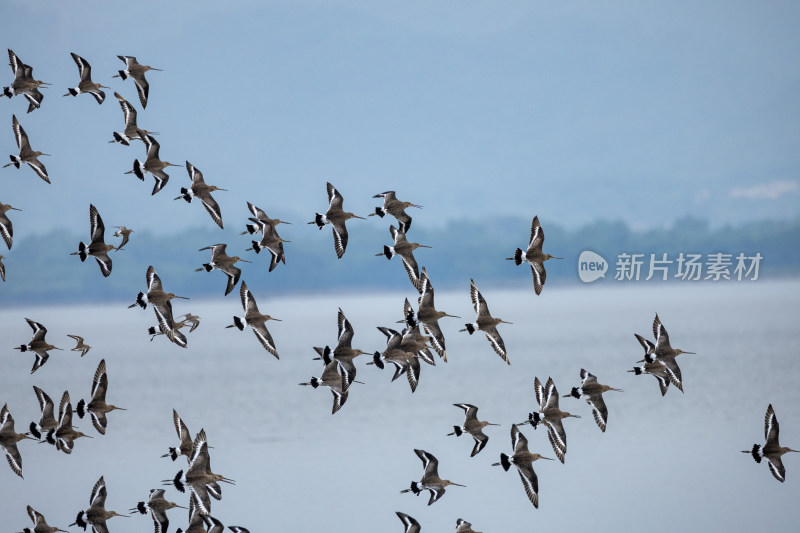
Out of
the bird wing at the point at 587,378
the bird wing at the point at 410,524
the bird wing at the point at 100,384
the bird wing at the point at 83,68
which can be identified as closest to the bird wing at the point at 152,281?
the bird wing at the point at 100,384

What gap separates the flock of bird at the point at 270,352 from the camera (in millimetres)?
7738

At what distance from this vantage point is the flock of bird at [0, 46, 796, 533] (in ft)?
25.4

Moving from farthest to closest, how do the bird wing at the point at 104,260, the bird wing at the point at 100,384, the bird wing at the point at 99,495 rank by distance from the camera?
1. the bird wing at the point at 104,260
2. the bird wing at the point at 100,384
3. the bird wing at the point at 99,495

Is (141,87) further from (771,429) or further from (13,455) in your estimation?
(771,429)

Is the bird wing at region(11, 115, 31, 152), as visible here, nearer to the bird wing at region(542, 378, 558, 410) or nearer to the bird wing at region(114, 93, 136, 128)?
the bird wing at region(114, 93, 136, 128)

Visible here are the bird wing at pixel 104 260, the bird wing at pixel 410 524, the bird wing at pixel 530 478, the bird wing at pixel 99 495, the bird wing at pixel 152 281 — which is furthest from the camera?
the bird wing at pixel 104 260

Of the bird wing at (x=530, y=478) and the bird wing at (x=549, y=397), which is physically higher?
the bird wing at (x=549, y=397)

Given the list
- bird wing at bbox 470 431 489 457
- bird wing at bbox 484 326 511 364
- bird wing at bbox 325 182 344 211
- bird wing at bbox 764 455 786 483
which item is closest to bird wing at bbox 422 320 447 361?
bird wing at bbox 484 326 511 364

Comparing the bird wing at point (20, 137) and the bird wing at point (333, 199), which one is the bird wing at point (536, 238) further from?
the bird wing at point (20, 137)

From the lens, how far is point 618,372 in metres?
15.5

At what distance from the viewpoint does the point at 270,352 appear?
7.86 m

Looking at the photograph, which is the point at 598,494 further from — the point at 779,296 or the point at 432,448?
the point at 779,296

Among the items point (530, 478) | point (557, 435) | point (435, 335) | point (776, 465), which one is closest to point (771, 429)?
point (776, 465)

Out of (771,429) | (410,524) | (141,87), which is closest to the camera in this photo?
(410,524)
